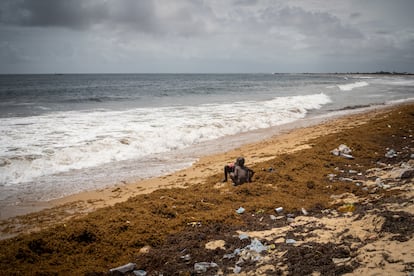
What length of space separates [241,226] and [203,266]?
55.3 inches

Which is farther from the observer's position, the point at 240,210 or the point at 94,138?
the point at 94,138

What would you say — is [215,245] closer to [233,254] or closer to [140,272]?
[233,254]

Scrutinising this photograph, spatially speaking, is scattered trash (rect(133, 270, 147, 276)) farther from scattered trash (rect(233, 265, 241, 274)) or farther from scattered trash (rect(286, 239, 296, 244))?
scattered trash (rect(286, 239, 296, 244))

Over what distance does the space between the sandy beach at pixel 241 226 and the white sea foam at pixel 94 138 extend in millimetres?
2962

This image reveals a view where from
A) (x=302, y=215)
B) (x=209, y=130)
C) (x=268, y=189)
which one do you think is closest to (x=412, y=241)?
(x=302, y=215)

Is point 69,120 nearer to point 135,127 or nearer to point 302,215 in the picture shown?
point 135,127

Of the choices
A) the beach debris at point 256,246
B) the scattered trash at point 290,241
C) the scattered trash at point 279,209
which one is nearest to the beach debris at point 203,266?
the beach debris at point 256,246

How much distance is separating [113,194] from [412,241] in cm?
659

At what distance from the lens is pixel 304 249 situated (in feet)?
13.6

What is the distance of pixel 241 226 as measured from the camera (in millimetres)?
5266

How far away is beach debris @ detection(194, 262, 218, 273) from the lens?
4.00 meters

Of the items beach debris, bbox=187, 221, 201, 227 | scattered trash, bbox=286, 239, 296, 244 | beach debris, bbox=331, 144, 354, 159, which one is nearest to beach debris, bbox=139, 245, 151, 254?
beach debris, bbox=187, 221, 201, 227

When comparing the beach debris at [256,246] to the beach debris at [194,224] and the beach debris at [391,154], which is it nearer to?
the beach debris at [194,224]

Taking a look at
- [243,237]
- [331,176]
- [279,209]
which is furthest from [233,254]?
[331,176]
